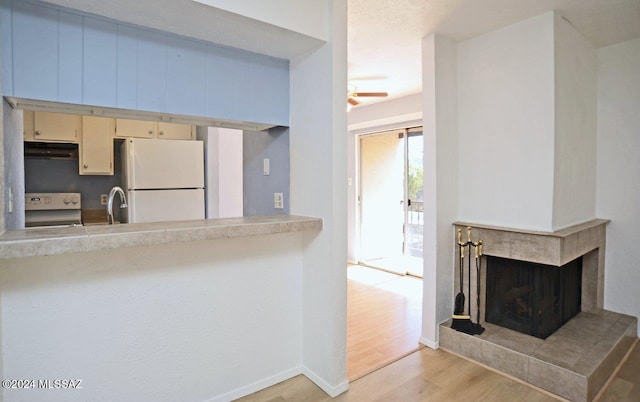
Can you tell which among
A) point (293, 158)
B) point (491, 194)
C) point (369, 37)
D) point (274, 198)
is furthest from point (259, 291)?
point (369, 37)

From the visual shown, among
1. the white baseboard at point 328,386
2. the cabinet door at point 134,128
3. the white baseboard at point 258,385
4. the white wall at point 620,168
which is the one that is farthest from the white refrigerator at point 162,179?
the white wall at point 620,168

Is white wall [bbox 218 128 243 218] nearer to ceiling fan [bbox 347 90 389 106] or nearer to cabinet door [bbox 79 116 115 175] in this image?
cabinet door [bbox 79 116 115 175]

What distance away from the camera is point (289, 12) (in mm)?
1881

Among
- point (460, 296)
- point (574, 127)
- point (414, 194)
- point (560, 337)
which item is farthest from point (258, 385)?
point (414, 194)

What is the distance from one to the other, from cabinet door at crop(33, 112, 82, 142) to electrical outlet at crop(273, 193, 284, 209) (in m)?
2.44

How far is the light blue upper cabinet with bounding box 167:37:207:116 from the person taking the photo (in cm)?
190

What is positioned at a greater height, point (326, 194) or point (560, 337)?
point (326, 194)

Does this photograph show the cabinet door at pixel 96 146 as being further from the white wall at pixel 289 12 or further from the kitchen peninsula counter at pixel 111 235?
the white wall at pixel 289 12

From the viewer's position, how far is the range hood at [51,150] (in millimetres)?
3501

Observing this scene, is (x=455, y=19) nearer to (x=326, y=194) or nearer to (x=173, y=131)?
(x=326, y=194)

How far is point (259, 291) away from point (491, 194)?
188 cm

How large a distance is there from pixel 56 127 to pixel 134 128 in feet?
2.28

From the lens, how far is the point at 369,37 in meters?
2.74

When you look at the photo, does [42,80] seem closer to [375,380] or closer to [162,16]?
[162,16]
